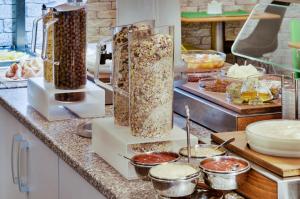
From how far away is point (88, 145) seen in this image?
2.20m

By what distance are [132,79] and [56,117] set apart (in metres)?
0.77

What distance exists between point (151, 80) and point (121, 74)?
21 cm

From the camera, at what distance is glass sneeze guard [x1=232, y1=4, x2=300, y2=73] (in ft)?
5.12

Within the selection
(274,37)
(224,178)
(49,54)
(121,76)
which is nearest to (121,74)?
(121,76)

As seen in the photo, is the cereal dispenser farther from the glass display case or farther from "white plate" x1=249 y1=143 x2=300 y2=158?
"white plate" x1=249 y1=143 x2=300 y2=158

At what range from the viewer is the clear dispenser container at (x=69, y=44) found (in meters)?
2.53

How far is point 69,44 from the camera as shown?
255cm

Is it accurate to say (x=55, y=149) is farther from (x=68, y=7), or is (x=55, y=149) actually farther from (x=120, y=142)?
(x=68, y=7)

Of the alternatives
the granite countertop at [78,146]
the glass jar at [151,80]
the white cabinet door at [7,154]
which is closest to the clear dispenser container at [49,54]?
the granite countertop at [78,146]

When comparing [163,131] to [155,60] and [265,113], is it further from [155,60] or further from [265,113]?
[265,113]

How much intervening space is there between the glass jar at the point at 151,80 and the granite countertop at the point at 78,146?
16 centimetres

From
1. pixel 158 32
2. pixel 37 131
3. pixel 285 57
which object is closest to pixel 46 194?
pixel 37 131

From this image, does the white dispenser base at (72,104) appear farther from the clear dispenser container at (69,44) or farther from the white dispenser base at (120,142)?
the white dispenser base at (120,142)

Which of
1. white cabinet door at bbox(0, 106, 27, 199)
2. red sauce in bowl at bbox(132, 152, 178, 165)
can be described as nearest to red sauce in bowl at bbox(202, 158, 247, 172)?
red sauce in bowl at bbox(132, 152, 178, 165)
